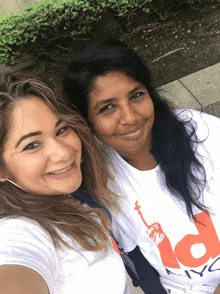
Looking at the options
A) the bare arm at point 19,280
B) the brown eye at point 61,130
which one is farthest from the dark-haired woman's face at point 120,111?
the bare arm at point 19,280

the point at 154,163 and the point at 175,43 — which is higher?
the point at 175,43

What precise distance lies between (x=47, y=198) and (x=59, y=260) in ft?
1.08

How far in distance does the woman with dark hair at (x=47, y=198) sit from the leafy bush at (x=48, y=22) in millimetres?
2851

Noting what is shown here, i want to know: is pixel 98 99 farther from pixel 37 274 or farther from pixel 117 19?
pixel 117 19

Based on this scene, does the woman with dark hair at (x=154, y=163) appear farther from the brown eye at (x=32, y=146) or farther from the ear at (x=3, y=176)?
the ear at (x=3, y=176)

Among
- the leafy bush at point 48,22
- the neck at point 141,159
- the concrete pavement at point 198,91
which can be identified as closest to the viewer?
the neck at point 141,159

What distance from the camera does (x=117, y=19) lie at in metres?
4.33

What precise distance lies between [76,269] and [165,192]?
73 cm

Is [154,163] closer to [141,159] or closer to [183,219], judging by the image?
[141,159]

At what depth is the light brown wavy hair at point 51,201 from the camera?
4.28 ft

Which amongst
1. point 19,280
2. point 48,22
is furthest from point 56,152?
point 48,22

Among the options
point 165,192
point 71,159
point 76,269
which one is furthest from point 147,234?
point 71,159

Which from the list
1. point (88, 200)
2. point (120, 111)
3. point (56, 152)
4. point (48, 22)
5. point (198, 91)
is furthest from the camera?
point (48, 22)

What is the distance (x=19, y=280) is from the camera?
0.96m
